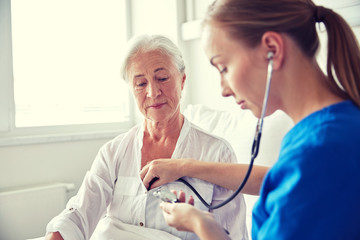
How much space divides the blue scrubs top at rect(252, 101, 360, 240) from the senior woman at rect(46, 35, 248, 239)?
0.71 meters

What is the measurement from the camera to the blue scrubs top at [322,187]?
0.71 metres

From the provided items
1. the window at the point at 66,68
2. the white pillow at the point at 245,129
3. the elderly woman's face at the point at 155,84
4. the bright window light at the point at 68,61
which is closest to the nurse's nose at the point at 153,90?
the elderly woman's face at the point at 155,84

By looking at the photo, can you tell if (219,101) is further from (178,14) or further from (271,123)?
(271,123)

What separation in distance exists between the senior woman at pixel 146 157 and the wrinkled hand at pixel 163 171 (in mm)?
47

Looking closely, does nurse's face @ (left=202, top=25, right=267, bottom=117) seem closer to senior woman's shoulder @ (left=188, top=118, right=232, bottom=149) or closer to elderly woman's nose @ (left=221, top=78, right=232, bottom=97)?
elderly woman's nose @ (left=221, top=78, right=232, bottom=97)

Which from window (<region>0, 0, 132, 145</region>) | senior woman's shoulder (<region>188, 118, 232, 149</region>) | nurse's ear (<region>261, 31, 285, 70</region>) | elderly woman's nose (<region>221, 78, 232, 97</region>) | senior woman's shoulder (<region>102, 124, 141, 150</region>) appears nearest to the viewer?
nurse's ear (<region>261, 31, 285, 70</region>)

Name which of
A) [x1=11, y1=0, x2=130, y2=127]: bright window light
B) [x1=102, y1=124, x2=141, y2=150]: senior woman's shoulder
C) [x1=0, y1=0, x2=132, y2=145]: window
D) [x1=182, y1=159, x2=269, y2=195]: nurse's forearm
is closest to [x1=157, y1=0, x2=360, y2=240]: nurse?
[x1=182, y1=159, x2=269, y2=195]: nurse's forearm

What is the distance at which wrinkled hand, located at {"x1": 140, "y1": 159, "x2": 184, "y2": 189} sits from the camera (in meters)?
1.40

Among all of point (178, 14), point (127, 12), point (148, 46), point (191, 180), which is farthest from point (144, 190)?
point (127, 12)

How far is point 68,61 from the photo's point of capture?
2.90m

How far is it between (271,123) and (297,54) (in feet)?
2.99

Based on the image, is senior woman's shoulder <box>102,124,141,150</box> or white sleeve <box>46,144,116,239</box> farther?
senior woman's shoulder <box>102,124,141,150</box>

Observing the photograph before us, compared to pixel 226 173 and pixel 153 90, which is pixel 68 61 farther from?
pixel 226 173

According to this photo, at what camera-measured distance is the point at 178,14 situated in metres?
2.75
